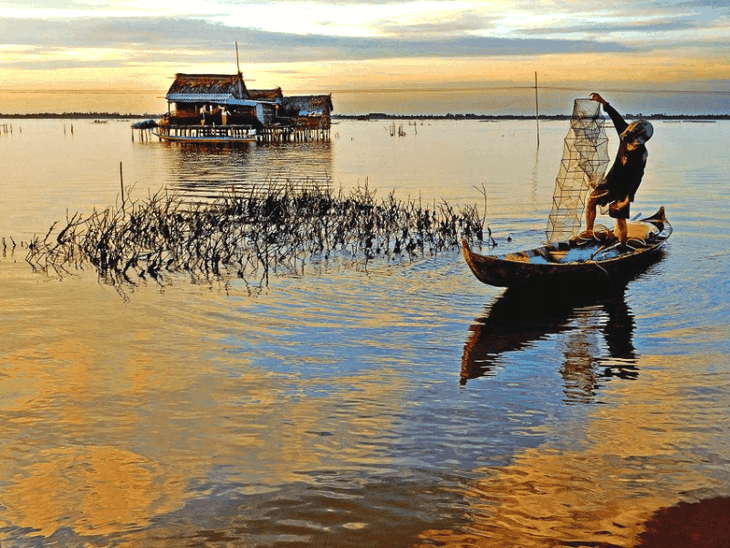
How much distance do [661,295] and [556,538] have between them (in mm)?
7718

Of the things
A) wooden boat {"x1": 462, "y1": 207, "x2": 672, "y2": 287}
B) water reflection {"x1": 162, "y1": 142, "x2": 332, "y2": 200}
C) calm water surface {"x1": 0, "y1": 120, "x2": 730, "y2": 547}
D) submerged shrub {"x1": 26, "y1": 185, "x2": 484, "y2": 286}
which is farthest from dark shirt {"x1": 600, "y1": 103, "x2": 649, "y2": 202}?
water reflection {"x1": 162, "y1": 142, "x2": 332, "y2": 200}

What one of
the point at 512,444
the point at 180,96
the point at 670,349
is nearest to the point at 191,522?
the point at 512,444

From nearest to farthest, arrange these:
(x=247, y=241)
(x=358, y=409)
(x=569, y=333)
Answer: (x=358, y=409)
(x=569, y=333)
(x=247, y=241)

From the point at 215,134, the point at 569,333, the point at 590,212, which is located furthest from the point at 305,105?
the point at 569,333

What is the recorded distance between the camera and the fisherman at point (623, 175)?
11375 millimetres

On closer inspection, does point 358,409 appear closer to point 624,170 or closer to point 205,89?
point 624,170

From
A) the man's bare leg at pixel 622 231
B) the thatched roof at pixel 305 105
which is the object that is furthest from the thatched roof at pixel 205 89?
the man's bare leg at pixel 622 231

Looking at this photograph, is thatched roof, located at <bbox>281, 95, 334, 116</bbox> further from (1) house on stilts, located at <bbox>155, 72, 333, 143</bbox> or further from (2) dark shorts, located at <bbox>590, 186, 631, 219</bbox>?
(2) dark shorts, located at <bbox>590, 186, 631, 219</bbox>

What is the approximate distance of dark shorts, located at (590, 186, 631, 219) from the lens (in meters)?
11.9

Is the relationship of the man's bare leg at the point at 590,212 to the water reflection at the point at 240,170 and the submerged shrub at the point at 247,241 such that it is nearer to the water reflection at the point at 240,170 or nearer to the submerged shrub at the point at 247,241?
the submerged shrub at the point at 247,241

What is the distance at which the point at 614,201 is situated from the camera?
11977mm

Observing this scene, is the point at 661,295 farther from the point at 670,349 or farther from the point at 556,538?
the point at 556,538

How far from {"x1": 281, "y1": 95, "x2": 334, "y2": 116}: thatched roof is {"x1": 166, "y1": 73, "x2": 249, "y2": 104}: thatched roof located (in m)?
13.3

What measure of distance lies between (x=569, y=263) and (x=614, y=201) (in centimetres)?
210
